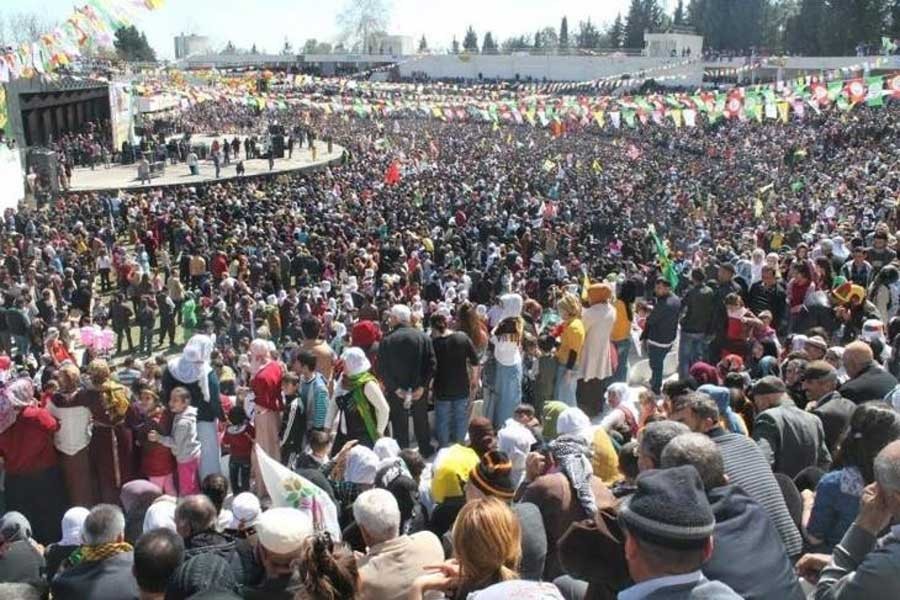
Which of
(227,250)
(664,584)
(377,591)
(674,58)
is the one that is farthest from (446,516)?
(674,58)

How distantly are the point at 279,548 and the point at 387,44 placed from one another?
4471 inches

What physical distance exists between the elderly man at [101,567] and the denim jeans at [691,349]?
17.4ft

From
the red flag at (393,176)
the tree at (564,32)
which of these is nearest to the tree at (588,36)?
the tree at (564,32)

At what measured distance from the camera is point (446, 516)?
3.86 metres

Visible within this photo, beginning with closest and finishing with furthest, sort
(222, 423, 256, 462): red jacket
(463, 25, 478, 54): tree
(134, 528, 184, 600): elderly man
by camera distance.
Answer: (134, 528, 184, 600): elderly man < (222, 423, 256, 462): red jacket < (463, 25, 478, 54): tree

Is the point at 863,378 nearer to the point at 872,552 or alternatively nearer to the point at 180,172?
the point at 872,552

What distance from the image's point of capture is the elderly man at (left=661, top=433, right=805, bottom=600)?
95.7 inches

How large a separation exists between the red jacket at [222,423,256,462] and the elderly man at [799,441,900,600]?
3862 mm

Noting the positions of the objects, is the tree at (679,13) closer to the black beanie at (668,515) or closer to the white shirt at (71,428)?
the white shirt at (71,428)

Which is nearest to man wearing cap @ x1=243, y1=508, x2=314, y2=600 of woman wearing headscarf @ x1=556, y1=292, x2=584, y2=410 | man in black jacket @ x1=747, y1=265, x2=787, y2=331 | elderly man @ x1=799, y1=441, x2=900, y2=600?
elderly man @ x1=799, y1=441, x2=900, y2=600

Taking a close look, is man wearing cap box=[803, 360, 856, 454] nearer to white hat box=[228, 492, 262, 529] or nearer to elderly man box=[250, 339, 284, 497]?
white hat box=[228, 492, 262, 529]

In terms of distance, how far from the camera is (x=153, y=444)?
547cm

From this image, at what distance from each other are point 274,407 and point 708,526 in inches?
156

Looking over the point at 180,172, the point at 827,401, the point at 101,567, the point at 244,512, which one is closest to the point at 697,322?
the point at 827,401
